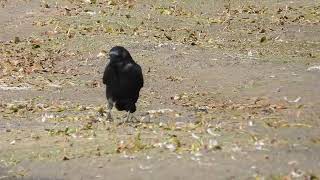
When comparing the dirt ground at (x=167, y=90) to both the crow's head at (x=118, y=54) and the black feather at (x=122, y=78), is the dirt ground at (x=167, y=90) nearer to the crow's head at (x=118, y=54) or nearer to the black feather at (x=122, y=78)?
the black feather at (x=122, y=78)

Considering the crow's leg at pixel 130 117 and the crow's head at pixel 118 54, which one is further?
the crow's leg at pixel 130 117

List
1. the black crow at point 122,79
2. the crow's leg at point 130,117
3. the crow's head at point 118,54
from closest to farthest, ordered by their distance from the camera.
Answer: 1. the crow's head at point 118,54
2. the black crow at point 122,79
3. the crow's leg at point 130,117

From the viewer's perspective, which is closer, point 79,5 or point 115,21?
point 115,21

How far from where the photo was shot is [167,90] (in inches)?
690

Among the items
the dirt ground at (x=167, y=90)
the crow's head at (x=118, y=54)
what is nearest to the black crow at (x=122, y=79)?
the crow's head at (x=118, y=54)

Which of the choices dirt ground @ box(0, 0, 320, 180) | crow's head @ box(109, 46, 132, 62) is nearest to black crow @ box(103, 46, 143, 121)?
crow's head @ box(109, 46, 132, 62)

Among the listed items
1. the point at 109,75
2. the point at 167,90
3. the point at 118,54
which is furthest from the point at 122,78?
the point at 167,90

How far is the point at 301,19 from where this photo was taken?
91.9ft

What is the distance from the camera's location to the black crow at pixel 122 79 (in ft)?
39.2

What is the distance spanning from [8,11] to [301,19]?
1127 centimetres

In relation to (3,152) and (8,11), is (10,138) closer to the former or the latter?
(3,152)

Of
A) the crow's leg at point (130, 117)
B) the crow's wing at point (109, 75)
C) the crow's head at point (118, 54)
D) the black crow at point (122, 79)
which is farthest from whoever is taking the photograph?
the crow's leg at point (130, 117)

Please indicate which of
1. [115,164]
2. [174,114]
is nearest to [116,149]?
[115,164]

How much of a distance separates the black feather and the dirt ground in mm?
442
